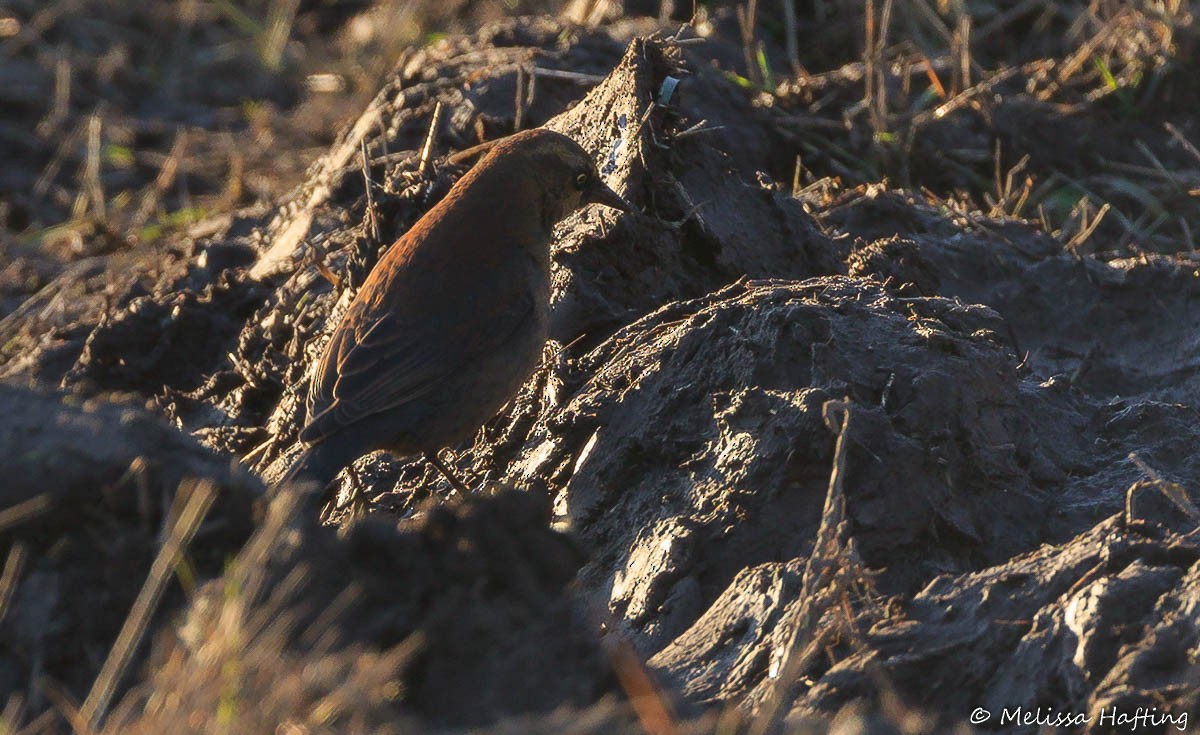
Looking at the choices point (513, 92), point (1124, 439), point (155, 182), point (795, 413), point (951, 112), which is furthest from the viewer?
point (155, 182)

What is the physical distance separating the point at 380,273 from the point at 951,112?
10.7ft

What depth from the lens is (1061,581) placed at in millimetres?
3764

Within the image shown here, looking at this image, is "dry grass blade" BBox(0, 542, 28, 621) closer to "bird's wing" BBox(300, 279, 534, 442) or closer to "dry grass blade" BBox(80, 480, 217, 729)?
"dry grass blade" BBox(80, 480, 217, 729)

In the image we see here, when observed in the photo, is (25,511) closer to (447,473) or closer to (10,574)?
(10,574)

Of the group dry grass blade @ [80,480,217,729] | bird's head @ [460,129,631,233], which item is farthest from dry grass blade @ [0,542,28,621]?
bird's head @ [460,129,631,233]

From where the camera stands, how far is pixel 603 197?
5770 millimetres

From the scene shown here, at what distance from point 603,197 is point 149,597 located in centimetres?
283

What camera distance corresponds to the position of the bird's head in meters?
5.77

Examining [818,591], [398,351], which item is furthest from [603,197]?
[818,591]

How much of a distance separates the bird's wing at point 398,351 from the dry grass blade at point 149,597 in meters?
1.59

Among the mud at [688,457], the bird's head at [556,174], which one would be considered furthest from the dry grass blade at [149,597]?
the bird's head at [556,174]

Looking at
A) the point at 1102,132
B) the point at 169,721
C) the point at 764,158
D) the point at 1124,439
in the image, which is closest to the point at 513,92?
the point at 764,158

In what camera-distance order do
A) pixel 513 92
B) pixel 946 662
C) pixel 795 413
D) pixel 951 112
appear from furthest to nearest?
pixel 951 112, pixel 513 92, pixel 795 413, pixel 946 662

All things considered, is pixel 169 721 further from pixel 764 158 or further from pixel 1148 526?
pixel 764 158
